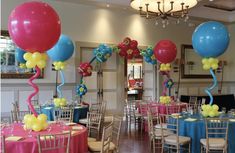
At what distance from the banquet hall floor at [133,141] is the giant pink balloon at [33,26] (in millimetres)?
3217

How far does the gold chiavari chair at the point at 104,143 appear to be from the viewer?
11.4ft

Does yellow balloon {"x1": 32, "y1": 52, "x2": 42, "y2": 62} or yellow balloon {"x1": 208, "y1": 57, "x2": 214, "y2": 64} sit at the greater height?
yellow balloon {"x1": 208, "y1": 57, "x2": 214, "y2": 64}

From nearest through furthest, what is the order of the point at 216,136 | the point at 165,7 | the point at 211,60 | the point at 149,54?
the point at 216,136 < the point at 211,60 < the point at 165,7 < the point at 149,54

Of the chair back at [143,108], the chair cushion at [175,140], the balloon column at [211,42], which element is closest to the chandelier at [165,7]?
the balloon column at [211,42]

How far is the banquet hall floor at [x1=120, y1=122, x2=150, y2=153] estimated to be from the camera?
5965 mm

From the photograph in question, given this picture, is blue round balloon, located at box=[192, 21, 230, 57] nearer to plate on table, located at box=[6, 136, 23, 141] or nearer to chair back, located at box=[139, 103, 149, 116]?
chair back, located at box=[139, 103, 149, 116]

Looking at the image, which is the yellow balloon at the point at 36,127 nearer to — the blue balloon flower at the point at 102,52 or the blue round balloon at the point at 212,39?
the blue round balloon at the point at 212,39

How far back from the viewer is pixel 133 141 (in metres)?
6.77

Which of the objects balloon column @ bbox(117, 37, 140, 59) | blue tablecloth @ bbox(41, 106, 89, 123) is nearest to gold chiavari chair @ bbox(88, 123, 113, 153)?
blue tablecloth @ bbox(41, 106, 89, 123)

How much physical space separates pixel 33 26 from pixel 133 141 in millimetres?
4243

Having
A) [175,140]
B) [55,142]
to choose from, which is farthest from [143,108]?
[55,142]

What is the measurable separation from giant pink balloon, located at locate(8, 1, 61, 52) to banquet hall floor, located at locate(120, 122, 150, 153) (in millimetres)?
3217

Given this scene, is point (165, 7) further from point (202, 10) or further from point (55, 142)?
point (55, 142)

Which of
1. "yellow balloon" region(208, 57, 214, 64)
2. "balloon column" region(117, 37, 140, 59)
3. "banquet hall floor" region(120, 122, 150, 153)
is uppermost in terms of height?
"balloon column" region(117, 37, 140, 59)
